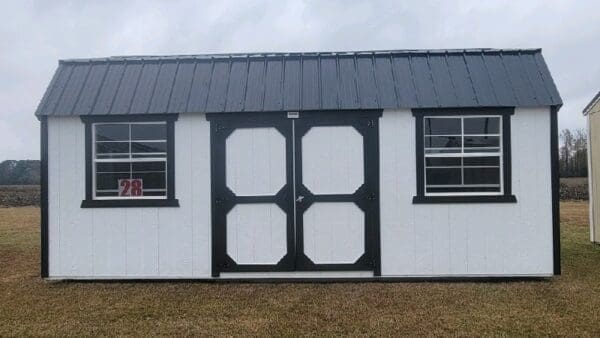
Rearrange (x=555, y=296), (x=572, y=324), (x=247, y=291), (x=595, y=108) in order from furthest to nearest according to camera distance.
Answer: (x=595, y=108), (x=247, y=291), (x=555, y=296), (x=572, y=324)

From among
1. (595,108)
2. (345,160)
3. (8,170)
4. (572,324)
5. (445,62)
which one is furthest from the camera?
(8,170)

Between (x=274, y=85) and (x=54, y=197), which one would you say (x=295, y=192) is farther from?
(x=54, y=197)

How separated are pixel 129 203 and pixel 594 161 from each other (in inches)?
349

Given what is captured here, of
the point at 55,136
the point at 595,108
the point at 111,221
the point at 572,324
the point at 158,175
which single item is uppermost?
the point at 595,108

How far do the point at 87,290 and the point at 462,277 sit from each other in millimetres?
4999

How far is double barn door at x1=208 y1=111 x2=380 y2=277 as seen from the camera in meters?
6.19

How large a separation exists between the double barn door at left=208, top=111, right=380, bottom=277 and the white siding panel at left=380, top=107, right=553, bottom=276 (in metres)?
0.29

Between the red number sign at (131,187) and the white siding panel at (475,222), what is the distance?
343 centimetres

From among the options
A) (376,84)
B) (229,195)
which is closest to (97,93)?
(229,195)

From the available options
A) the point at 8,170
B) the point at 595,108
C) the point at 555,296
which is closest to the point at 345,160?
the point at 555,296

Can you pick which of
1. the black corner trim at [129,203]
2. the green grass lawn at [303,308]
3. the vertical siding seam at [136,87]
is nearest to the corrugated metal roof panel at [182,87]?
the vertical siding seam at [136,87]

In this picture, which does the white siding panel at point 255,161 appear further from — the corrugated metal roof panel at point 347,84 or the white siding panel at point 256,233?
the corrugated metal roof panel at point 347,84

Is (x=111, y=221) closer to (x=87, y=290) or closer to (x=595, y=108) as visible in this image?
(x=87, y=290)

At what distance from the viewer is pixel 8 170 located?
27281mm
